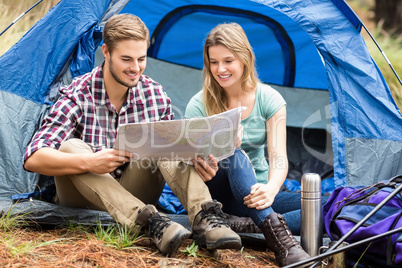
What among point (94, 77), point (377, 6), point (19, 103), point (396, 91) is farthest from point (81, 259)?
point (377, 6)

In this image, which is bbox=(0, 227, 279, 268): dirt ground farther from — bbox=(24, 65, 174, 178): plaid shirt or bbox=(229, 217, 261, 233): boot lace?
bbox=(24, 65, 174, 178): plaid shirt

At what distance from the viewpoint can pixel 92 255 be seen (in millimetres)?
1870

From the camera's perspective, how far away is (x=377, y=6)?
18.6 ft

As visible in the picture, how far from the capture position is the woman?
6.56 feet

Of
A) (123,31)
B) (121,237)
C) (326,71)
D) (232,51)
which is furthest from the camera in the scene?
(326,71)

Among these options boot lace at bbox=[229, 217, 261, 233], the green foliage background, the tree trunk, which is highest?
the tree trunk

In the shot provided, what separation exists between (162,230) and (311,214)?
22.5 inches

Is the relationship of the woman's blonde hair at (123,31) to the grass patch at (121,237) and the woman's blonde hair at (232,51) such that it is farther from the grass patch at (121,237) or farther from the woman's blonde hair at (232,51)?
the grass patch at (121,237)

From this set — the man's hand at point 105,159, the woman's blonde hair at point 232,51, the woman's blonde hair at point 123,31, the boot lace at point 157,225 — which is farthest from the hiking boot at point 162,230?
the woman's blonde hair at point 123,31

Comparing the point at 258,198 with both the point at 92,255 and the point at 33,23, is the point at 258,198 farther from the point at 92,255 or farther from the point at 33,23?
the point at 33,23

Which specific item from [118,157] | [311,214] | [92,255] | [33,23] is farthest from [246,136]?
[33,23]

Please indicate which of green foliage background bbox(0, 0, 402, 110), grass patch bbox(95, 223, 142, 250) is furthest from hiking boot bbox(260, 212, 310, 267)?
green foliage background bbox(0, 0, 402, 110)

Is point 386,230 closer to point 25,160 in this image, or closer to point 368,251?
point 368,251

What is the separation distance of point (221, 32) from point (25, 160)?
99 centimetres
